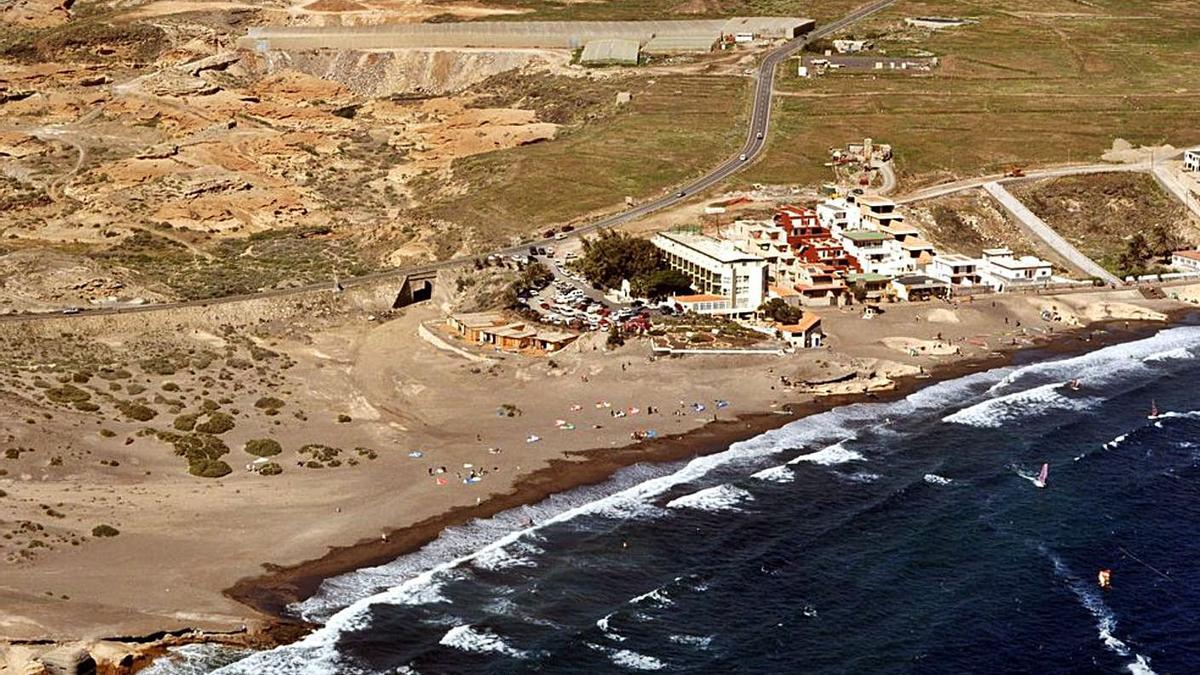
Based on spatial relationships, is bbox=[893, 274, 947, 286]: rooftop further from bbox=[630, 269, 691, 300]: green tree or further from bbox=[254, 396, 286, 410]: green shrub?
bbox=[254, 396, 286, 410]: green shrub

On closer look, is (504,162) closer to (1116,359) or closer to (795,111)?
(795,111)

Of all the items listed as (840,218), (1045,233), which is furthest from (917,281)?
(1045,233)

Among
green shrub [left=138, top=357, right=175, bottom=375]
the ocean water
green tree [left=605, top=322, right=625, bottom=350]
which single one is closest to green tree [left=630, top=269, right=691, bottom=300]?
green tree [left=605, top=322, right=625, bottom=350]

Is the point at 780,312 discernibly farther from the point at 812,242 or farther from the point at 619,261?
the point at 812,242

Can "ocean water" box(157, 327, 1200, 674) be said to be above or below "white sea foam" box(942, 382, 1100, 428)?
above

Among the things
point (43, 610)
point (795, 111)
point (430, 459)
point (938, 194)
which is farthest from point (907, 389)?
point (795, 111)

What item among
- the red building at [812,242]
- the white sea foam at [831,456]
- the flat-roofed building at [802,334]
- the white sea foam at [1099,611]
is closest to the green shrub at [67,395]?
the white sea foam at [831,456]
